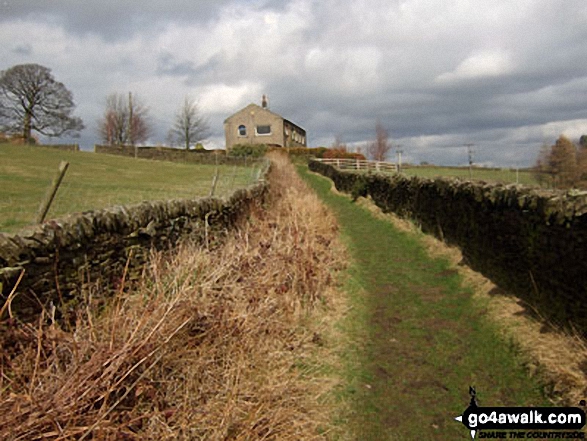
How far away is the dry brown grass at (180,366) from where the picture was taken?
288cm

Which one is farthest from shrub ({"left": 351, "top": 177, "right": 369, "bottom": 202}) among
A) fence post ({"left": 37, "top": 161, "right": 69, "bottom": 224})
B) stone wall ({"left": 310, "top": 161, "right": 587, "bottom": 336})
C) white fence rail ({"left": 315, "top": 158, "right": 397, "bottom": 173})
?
white fence rail ({"left": 315, "top": 158, "right": 397, "bottom": 173})

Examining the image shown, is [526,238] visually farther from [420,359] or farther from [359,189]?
[359,189]

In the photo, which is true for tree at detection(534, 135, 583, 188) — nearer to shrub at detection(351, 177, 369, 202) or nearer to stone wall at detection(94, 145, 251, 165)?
shrub at detection(351, 177, 369, 202)

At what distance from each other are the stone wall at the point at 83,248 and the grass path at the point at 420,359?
3.19 metres

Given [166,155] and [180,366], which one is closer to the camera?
[180,366]

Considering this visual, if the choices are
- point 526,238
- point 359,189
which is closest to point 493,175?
point 359,189

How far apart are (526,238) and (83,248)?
6140mm

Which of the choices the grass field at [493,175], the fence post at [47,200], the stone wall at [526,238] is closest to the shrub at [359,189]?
the grass field at [493,175]

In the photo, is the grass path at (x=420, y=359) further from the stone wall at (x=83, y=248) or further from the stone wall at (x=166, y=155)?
the stone wall at (x=166, y=155)

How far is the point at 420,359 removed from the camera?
5312mm

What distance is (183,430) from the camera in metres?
3.11

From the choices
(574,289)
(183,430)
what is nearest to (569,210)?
(574,289)

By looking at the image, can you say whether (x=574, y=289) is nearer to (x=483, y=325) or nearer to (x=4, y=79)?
(x=483, y=325)

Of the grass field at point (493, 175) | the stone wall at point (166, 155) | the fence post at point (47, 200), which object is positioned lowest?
the fence post at point (47, 200)
